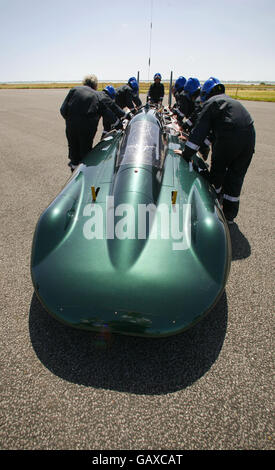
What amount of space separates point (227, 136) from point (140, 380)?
3.16 m

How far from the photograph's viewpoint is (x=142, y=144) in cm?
316

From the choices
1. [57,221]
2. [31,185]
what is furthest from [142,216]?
[31,185]

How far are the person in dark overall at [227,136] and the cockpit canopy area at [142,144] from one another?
19.2 inches

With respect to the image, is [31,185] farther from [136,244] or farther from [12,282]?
[136,244]

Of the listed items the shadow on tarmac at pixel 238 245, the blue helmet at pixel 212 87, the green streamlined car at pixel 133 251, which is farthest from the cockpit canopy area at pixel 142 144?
the shadow on tarmac at pixel 238 245

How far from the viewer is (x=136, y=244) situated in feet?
7.08

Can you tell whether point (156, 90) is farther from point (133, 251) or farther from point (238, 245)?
point (133, 251)

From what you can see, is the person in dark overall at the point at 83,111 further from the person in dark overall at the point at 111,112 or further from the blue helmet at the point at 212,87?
the blue helmet at the point at 212,87

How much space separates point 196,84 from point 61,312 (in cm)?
653

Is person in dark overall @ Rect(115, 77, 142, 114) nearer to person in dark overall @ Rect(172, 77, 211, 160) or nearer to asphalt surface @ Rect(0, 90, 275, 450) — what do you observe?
person in dark overall @ Rect(172, 77, 211, 160)

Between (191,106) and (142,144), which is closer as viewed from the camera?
(142,144)

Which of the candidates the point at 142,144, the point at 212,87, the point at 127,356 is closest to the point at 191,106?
the point at 212,87

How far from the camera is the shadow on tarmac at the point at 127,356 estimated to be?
74.3 inches
